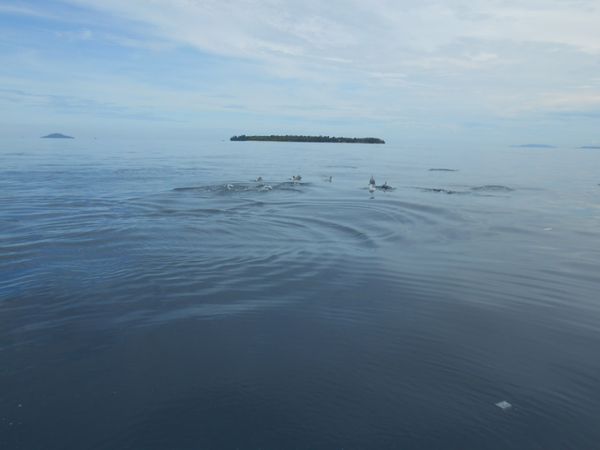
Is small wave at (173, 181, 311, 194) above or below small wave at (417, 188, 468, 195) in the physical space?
below

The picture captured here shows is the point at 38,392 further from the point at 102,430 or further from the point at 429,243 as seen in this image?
the point at 429,243

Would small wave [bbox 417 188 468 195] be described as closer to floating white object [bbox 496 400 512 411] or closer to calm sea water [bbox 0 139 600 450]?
calm sea water [bbox 0 139 600 450]

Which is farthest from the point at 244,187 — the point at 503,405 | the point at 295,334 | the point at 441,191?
the point at 503,405

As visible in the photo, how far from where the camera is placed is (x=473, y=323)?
10.7m

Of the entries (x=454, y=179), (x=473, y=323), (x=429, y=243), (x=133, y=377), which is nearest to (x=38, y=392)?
(x=133, y=377)

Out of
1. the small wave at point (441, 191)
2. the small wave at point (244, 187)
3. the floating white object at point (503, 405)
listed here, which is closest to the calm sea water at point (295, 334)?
the floating white object at point (503, 405)

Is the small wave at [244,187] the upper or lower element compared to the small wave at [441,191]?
lower

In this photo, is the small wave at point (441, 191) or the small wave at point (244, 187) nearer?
the small wave at point (244, 187)

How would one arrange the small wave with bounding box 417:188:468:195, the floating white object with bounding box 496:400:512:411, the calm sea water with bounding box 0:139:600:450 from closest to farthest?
1. the calm sea water with bounding box 0:139:600:450
2. the floating white object with bounding box 496:400:512:411
3. the small wave with bounding box 417:188:468:195

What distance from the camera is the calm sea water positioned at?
704 centimetres

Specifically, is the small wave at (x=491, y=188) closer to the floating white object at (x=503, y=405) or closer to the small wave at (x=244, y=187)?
the small wave at (x=244, y=187)

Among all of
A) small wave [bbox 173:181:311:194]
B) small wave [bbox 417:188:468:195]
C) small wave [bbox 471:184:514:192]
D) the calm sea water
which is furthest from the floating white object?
small wave [bbox 471:184:514:192]

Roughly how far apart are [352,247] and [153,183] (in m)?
22.6

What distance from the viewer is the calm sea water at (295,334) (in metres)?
7.04
